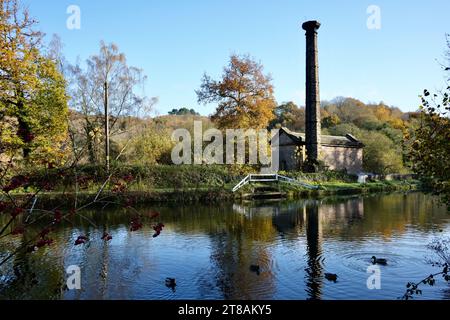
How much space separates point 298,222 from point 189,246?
631 cm

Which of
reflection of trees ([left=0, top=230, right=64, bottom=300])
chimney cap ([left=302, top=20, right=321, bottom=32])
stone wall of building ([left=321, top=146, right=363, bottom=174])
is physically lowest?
reflection of trees ([left=0, top=230, right=64, bottom=300])

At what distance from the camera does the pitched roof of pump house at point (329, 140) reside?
4400 centimetres

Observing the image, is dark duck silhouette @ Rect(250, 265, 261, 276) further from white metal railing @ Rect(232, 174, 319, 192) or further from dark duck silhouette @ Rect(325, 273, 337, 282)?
white metal railing @ Rect(232, 174, 319, 192)

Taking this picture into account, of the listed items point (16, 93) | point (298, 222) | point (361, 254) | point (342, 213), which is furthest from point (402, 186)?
point (16, 93)

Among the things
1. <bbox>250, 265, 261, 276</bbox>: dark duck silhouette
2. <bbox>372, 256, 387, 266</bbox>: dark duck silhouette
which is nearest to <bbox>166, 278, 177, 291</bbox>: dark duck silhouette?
<bbox>250, 265, 261, 276</bbox>: dark duck silhouette

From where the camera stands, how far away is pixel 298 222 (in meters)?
17.4

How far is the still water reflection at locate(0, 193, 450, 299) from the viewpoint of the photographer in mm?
8328

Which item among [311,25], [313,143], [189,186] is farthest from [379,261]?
[311,25]

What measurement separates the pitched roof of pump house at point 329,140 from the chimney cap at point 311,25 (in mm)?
11663

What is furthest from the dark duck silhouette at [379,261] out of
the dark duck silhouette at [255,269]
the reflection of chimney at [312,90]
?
the reflection of chimney at [312,90]

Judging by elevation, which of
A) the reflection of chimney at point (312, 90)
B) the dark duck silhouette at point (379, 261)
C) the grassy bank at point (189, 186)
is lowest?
the dark duck silhouette at point (379, 261)

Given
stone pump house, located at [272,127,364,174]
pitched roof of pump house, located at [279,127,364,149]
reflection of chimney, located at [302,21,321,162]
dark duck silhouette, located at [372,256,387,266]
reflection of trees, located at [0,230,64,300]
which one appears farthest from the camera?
pitched roof of pump house, located at [279,127,364,149]

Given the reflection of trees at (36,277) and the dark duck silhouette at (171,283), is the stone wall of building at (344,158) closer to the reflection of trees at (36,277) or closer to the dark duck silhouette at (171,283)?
the reflection of trees at (36,277)

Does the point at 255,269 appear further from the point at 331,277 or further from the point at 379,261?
the point at 379,261
